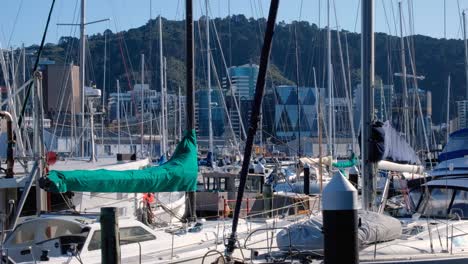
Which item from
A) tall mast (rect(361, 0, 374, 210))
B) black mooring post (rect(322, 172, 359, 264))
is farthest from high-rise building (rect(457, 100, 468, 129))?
black mooring post (rect(322, 172, 359, 264))

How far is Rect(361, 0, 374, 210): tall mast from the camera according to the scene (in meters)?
12.4

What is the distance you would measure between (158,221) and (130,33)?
3842 inches

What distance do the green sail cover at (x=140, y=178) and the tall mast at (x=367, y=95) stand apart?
3299mm

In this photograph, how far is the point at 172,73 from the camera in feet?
253

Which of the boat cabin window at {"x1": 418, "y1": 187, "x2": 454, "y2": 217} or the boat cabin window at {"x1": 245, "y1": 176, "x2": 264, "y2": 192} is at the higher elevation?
the boat cabin window at {"x1": 418, "y1": 187, "x2": 454, "y2": 217}

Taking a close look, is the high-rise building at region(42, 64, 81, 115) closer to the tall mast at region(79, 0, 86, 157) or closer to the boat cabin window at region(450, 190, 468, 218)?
the tall mast at region(79, 0, 86, 157)

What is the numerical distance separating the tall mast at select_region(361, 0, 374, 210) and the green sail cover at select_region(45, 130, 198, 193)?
10.8 feet

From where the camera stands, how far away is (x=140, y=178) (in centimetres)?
1310

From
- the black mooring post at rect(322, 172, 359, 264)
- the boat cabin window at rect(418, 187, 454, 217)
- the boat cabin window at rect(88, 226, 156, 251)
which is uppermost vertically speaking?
the black mooring post at rect(322, 172, 359, 264)

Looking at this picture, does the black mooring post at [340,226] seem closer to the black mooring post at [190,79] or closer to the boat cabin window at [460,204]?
the boat cabin window at [460,204]

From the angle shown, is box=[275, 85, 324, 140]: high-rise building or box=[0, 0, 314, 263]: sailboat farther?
box=[275, 85, 324, 140]: high-rise building

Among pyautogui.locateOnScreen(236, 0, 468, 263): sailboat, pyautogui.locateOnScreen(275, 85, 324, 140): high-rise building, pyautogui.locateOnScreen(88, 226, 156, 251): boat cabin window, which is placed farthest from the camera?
pyautogui.locateOnScreen(275, 85, 324, 140): high-rise building

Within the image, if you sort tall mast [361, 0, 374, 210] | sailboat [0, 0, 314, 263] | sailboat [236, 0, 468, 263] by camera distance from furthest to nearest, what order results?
tall mast [361, 0, 374, 210]
sailboat [0, 0, 314, 263]
sailboat [236, 0, 468, 263]

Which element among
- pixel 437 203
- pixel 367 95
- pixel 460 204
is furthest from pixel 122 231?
pixel 460 204
